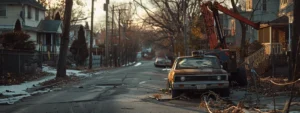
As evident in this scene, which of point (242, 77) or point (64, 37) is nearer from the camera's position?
point (242, 77)

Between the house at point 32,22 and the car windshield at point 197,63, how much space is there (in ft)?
97.5

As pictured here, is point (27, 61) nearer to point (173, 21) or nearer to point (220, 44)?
point (220, 44)

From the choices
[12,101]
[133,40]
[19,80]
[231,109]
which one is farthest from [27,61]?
[133,40]

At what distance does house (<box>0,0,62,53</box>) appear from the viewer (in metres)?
42.9

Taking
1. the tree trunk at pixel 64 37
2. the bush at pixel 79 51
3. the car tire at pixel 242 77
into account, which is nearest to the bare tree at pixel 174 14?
the bush at pixel 79 51

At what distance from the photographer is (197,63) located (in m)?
14.9

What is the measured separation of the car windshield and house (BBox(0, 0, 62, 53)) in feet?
97.5

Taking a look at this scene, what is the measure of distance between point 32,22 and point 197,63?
3446cm

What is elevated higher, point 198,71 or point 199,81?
point 198,71

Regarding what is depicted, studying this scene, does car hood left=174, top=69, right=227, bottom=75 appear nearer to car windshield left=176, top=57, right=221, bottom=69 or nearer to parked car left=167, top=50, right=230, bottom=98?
parked car left=167, top=50, right=230, bottom=98

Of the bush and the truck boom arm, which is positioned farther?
the bush

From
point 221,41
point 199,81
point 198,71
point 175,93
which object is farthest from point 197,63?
point 221,41

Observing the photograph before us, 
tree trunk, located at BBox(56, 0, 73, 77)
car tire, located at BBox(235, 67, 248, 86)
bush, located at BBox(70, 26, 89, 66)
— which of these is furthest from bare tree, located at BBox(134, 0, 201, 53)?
car tire, located at BBox(235, 67, 248, 86)

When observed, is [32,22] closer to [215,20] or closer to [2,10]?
[2,10]
